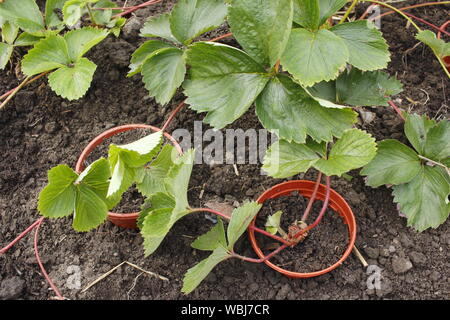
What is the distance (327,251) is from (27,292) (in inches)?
34.6

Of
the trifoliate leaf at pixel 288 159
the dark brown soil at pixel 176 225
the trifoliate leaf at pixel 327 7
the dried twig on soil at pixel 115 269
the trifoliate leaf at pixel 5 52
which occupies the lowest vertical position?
the dried twig on soil at pixel 115 269

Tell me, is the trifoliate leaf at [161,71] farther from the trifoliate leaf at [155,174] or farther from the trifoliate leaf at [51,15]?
the trifoliate leaf at [51,15]

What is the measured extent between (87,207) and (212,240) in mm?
351

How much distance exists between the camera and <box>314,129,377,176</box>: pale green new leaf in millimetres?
1147

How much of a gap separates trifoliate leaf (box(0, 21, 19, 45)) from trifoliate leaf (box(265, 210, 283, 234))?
1101 mm

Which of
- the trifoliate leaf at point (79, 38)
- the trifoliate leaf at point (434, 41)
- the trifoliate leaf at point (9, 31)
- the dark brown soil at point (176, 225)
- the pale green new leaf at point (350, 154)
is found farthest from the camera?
the trifoliate leaf at point (9, 31)

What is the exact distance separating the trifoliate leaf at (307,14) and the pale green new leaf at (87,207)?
0.72 meters

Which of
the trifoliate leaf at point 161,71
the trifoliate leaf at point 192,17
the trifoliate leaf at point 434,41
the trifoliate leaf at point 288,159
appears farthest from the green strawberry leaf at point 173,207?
the trifoliate leaf at point 434,41

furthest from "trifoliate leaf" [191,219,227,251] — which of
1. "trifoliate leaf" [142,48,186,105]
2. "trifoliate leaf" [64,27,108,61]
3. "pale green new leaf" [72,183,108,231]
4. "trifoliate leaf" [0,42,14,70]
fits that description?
"trifoliate leaf" [0,42,14,70]

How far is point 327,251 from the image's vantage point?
137cm

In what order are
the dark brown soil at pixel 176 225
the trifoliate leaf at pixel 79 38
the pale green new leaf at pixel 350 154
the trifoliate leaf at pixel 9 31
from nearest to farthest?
the pale green new leaf at pixel 350 154, the dark brown soil at pixel 176 225, the trifoliate leaf at pixel 79 38, the trifoliate leaf at pixel 9 31

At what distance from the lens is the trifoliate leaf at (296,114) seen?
1205mm
